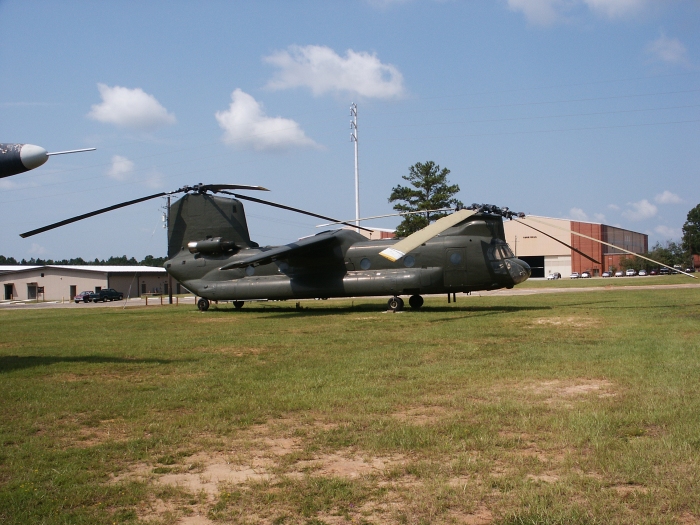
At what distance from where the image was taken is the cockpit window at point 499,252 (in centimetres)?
2137

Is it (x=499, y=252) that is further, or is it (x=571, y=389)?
(x=499, y=252)

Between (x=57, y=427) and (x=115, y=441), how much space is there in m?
1.06

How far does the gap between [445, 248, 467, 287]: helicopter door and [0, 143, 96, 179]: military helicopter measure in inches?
582

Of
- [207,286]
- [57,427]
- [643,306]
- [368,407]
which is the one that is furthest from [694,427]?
[207,286]

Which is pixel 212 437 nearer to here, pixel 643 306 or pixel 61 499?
pixel 61 499

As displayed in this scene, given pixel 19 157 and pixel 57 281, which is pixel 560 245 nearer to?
pixel 57 281

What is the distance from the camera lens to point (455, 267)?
71.0 ft

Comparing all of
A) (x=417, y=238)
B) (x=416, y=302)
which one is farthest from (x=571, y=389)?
(x=416, y=302)

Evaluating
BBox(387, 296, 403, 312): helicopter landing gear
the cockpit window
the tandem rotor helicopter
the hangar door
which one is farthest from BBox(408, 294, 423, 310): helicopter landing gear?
the hangar door

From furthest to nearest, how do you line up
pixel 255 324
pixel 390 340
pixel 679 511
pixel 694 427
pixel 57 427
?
pixel 255 324
pixel 390 340
pixel 57 427
pixel 694 427
pixel 679 511

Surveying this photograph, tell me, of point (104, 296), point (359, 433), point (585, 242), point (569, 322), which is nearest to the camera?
point (359, 433)

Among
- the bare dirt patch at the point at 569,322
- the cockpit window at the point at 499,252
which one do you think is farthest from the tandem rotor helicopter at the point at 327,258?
the bare dirt patch at the point at 569,322

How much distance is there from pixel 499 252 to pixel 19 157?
15.9 metres

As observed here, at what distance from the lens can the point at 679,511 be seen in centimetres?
433
